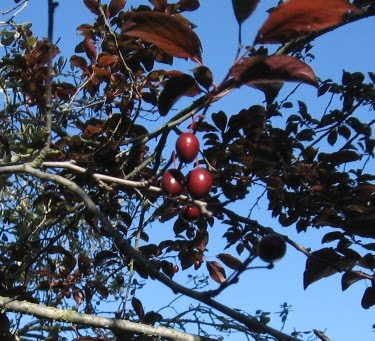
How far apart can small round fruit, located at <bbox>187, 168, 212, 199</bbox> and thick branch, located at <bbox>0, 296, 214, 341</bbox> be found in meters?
0.31

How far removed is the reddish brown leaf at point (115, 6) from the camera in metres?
2.74

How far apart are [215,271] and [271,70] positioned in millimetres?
1513

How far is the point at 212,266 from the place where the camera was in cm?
270

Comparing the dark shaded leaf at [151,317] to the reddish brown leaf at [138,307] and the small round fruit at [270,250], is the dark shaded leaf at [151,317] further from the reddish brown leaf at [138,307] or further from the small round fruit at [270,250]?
the small round fruit at [270,250]

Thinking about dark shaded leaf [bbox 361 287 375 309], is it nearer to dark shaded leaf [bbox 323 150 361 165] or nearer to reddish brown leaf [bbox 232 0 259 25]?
dark shaded leaf [bbox 323 150 361 165]

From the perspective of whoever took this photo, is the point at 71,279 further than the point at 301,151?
Yes

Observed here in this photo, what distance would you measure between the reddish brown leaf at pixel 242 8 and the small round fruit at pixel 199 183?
0.90ft

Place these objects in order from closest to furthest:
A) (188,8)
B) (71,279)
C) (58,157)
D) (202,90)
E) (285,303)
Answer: (202,90), (58,157), (188,8), (71,279), (285,303)

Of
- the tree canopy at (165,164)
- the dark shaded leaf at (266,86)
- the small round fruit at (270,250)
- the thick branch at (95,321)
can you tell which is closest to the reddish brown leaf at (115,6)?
the tree canopy at (165,164)

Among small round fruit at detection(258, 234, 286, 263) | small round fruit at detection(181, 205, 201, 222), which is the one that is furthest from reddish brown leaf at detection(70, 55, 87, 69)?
small round fruit at detection(258, 234, 286, 263)

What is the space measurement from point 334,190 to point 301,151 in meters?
0.30

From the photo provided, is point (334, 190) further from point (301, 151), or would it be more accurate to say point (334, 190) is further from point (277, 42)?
point (277, 42)

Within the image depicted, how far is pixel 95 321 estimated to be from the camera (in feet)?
5.29

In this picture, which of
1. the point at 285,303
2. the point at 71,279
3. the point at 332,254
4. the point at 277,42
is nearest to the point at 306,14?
the point at 277,42
